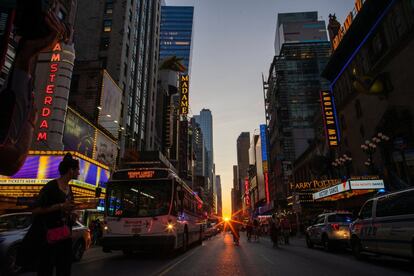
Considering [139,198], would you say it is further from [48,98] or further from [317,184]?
[317,184]

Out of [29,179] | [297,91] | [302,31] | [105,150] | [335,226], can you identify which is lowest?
[335,226]

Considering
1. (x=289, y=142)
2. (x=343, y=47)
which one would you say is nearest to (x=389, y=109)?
(x=343, y=47)

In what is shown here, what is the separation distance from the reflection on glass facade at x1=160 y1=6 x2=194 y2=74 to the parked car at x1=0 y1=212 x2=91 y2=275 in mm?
146766

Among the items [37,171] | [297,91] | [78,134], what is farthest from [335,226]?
[297,91]

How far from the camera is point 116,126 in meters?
34.1

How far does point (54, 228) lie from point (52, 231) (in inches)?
2.0

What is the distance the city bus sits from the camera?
1060 centimetres

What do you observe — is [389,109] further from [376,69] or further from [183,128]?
[183,128]

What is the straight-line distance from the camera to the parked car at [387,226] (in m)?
7.83

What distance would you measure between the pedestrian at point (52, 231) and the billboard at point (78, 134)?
71.7 ft

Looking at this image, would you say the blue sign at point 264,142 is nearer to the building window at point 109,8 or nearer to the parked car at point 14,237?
the building window at point 109,8

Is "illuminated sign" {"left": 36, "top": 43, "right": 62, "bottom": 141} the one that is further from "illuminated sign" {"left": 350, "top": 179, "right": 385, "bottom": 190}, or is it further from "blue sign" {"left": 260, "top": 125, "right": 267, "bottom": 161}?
"blue sign" {"left": 260, "top": 125, "right": 267, "bottom": 161}

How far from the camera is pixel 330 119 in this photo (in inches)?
1433

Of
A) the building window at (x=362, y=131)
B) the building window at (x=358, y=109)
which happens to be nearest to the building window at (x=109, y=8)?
the building window at (x=358, y=109)
